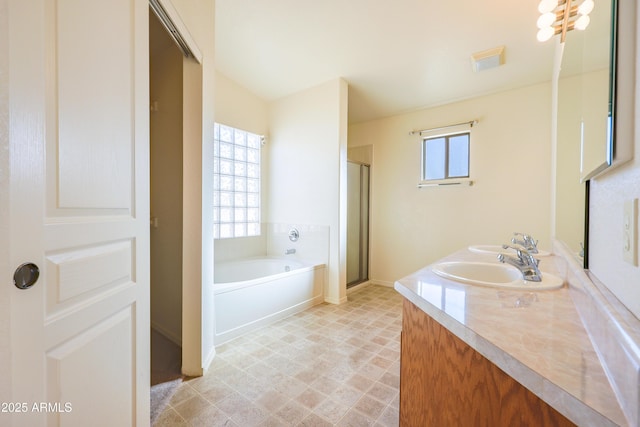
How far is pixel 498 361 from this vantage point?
59 centimetres

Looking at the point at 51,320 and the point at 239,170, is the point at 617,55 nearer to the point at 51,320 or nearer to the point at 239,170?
the point at 51,320

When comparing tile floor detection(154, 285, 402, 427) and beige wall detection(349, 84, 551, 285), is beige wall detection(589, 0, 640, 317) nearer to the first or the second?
tile floor detection(154, 285, 402, 427)

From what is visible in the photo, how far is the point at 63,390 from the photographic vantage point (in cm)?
71

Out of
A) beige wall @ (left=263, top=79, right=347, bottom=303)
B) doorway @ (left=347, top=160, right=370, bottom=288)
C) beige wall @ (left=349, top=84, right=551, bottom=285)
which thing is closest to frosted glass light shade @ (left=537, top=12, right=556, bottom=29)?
beige wall @ (left=349, top=84, right=551, bottom=285)

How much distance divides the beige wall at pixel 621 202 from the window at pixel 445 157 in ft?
9.81

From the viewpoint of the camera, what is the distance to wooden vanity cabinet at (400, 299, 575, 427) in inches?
23.2

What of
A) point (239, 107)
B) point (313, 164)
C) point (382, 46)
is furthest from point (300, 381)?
point (239, 107)

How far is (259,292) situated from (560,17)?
2911 millimetres

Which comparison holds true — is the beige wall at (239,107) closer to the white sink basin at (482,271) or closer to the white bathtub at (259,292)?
the white bathtub at (259,292)

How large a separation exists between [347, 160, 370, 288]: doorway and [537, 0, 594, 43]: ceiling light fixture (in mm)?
2397

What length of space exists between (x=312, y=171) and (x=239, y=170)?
3.19 ft

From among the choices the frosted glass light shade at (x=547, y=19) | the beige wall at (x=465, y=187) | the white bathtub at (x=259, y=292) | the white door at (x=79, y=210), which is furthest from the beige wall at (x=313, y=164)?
the white door at (x=79, y=210)

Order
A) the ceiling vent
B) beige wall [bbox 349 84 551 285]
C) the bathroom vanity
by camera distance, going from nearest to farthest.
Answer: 1. the bathroom vanity
2. the ceiling vent
3. beige wall [bbox 349 84 551 285]

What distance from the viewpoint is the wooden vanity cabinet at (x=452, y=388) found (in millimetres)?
589
